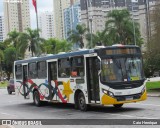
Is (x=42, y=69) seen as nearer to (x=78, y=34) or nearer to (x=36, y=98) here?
(x=36, y=98)

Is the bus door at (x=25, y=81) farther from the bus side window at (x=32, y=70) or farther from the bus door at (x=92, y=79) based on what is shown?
the bus door at (x=92, y=79)

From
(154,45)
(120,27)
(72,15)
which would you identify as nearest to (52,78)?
(154,45)

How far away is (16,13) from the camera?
12200cm

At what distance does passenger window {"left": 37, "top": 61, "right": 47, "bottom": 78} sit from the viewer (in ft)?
70.7

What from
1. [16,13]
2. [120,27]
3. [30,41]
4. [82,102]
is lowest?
[82,102]

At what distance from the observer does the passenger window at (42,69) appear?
2155 centimetres

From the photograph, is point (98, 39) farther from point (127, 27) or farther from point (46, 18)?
point (46, 18)

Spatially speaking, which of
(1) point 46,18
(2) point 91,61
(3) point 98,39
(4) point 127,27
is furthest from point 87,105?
(1) point 46,18

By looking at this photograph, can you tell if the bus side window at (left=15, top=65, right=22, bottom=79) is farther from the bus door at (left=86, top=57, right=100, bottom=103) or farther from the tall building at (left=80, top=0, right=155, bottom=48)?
the tall building at (left=80, top=0, right=155, bottom=48)

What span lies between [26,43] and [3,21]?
59.7m

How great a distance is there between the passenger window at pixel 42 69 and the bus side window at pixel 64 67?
180 centimetres

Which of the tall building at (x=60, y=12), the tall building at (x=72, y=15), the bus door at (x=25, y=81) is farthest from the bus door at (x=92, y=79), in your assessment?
the tall building at (x=60, y=12)

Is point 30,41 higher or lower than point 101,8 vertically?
lower

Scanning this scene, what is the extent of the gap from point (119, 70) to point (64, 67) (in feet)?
12.9
